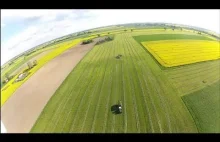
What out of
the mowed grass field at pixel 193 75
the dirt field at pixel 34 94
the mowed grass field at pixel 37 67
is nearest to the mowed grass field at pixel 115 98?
the dirt field at pixel 34 94

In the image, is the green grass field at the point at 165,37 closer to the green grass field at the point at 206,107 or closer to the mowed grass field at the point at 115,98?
the mowed grass field at the point at 115,98

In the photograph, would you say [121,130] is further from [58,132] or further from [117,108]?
[58,132]

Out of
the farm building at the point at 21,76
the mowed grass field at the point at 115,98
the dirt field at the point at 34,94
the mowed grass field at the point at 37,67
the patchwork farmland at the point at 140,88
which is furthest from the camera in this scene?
the farm building at the point at 21,76

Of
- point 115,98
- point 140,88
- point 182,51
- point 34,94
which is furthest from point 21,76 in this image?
point 182,51

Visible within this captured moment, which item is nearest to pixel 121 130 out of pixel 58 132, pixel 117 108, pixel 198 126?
pixel 117 108

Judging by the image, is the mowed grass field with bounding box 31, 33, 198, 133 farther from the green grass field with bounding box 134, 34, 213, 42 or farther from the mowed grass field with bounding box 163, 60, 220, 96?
the green grass field with bounding box 134, 34, 213, 42

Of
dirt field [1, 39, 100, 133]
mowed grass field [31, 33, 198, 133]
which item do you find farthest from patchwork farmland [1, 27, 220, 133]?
dirt field [1, 39, 100, 133]
